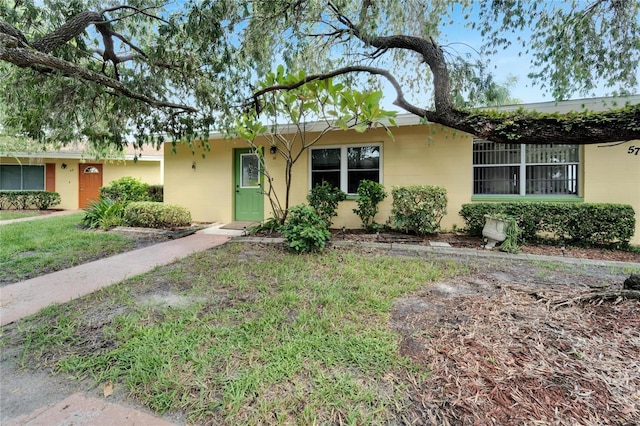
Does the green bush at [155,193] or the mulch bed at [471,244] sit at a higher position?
the green bush at [155,193]

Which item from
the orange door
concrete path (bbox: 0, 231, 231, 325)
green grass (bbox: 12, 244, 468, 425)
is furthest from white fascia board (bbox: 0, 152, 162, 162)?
green grass (bbox: 12, 244, 468, 425)

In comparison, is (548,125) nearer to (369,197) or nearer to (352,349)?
(352,349)

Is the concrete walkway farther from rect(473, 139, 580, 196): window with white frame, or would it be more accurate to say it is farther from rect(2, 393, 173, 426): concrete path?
rect(473, 139, 580, 196): window with white frame

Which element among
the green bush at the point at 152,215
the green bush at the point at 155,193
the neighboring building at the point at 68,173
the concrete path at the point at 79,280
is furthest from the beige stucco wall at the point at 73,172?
the concrete path at the point at 79,280

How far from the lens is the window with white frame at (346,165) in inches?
327

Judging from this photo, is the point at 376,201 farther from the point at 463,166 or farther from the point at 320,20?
the point at 320,20

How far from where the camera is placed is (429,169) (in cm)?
778

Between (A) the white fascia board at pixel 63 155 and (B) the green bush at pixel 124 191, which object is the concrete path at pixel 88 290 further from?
A: (A) the white fascia board at pixel 63 155

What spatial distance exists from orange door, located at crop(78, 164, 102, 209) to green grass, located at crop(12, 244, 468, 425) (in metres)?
14.3

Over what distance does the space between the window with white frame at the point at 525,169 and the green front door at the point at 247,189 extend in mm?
6114

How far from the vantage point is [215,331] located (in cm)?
281

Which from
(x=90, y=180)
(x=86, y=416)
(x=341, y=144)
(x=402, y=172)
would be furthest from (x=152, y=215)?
(x=90, y=180)

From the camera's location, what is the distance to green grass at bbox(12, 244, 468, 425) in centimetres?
195

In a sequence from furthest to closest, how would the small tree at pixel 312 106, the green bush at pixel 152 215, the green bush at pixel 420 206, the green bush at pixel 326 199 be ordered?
the green bush at pixel 152 215 → the green bush at pixel 326 199 → the green bush at pixel 420 206 → the small tree at pixel 312 106
